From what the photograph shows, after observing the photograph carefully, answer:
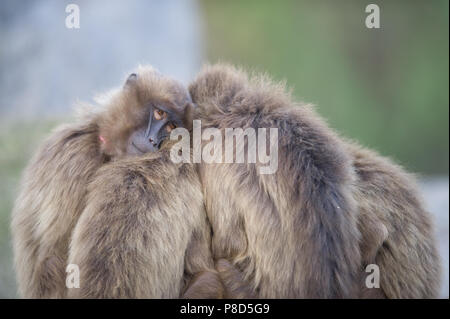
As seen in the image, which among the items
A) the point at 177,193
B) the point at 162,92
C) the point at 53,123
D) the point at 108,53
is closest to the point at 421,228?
the point at 177,193

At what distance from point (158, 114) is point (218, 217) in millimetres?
880

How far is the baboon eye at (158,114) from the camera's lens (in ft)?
13.6

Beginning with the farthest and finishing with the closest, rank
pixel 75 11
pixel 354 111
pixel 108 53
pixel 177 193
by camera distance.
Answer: pixel 354 111
pixel 108 53
pixel 75 11
pixel 177 193

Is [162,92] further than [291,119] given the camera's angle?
Yes

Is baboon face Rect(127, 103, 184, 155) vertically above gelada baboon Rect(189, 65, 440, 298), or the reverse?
baboon face Rect(127, 103, 184, 155)

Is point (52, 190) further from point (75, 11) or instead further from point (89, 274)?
point (75, 11)

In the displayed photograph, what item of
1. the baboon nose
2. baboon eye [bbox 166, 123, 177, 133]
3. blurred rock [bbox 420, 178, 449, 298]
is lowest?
blurred rock [bbox 420, 178, 449, 298]

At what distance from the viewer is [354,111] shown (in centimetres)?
1216

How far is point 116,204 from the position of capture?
11.7 ft

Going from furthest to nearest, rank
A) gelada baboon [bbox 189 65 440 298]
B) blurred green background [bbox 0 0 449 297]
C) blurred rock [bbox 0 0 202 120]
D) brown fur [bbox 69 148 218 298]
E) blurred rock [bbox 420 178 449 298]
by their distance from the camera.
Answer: blurred green background [bbox 0 0 449 297] → blurred rock [bbox 0 0 202 120] → blurred rock [bbox 420 178 449 298] → gelada baboon [bbox 189 65 440 298] → brown fur [bbox 69 148 218 298]

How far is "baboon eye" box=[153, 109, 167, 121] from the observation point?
414 centimetres

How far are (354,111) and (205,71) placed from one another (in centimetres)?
821

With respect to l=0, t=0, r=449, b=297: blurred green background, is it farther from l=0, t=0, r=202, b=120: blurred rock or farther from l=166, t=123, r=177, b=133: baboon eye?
l=166, t=123, r=177, b=133: baboon eye

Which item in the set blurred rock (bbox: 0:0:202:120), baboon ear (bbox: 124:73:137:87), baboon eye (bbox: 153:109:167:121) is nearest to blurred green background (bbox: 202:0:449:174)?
blurred rock (bbox: 0:0:202:120)
